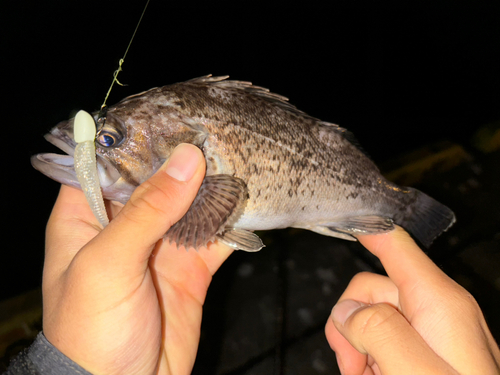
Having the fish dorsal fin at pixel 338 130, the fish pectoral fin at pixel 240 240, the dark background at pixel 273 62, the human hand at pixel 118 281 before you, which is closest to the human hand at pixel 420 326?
the fish pectoral fin at pixel 240 240

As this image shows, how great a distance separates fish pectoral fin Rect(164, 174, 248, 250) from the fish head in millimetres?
279

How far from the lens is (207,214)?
6.36ft

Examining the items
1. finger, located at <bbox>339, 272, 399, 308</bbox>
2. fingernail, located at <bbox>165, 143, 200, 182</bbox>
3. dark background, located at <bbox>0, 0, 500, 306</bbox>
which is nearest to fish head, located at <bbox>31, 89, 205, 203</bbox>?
fingernail, located at <bbox>165, 143, 200, 182</bbox>

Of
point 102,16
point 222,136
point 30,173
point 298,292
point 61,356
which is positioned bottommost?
point 30,173

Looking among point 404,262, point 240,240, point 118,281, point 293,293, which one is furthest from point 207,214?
point 293,293

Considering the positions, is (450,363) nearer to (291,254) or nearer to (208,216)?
(208,216)

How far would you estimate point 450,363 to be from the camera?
155 cm

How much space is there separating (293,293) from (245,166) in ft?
7.79

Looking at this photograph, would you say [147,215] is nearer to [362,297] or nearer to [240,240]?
[240,240]

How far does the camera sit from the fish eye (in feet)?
5.76

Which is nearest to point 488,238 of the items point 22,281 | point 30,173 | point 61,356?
point 61,356

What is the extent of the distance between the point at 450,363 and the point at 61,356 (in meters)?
1.88

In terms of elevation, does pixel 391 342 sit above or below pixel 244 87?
A: below

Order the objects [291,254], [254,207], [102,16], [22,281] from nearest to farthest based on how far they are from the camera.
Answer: [254,207], [291,254], [22,281], [102,16]
